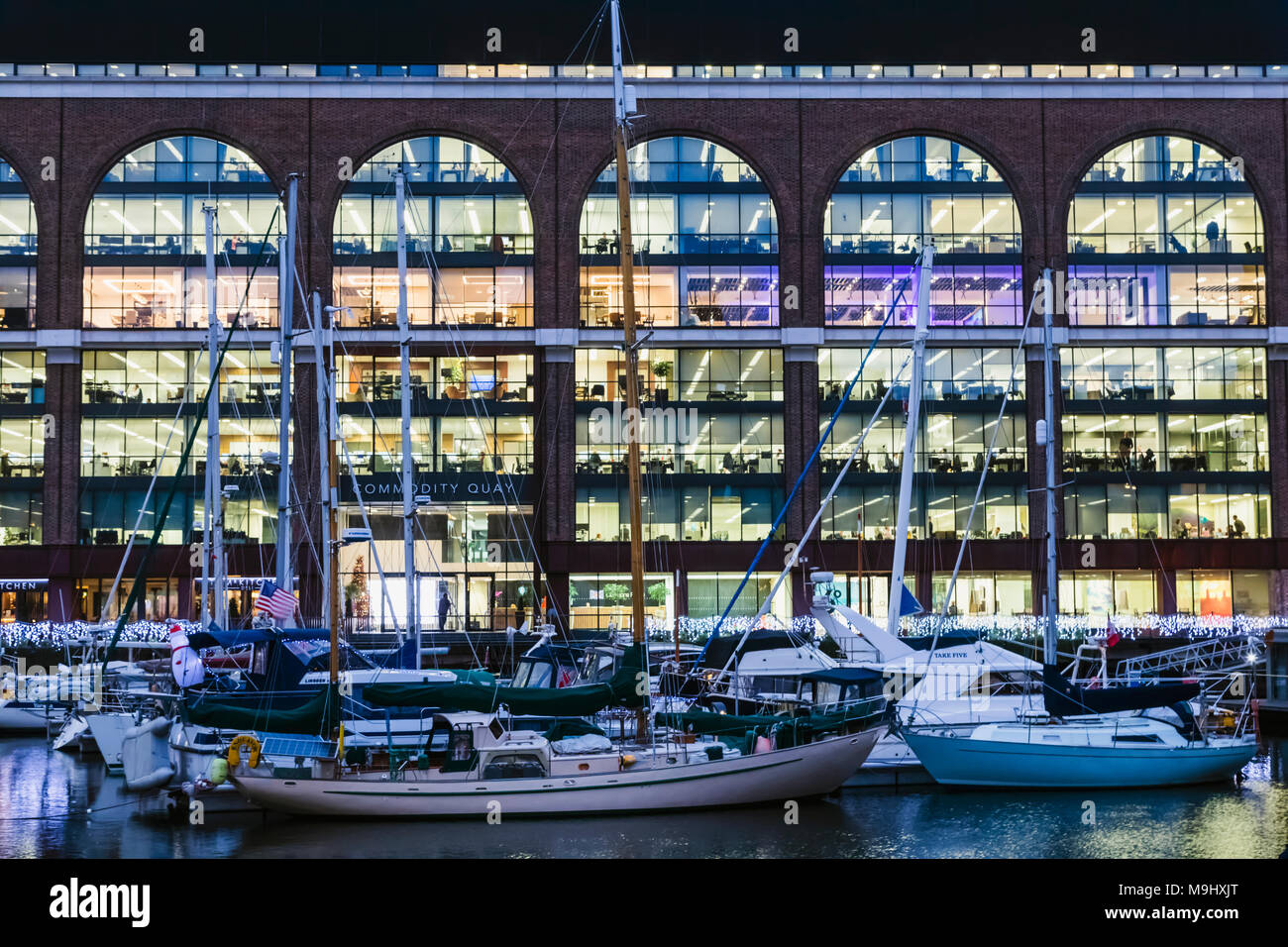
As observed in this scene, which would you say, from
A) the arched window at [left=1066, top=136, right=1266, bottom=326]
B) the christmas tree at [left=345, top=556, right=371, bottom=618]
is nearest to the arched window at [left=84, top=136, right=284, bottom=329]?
the christmas tree at [left=345, top=556, right=371, bottom=618]

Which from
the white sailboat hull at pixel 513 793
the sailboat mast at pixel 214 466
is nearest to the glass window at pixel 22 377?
the sailboat mast at pixel 214 466

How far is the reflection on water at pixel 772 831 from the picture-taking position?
27188 mm

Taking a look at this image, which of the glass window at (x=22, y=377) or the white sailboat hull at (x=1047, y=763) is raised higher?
the glass window at (x=22, y=377)

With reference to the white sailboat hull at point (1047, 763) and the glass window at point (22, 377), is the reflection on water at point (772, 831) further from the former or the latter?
the glass window at point (22, 377)

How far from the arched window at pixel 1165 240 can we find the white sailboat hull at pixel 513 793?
48993mm

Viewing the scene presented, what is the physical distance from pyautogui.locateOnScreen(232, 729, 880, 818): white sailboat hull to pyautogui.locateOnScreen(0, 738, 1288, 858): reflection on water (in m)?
0.33

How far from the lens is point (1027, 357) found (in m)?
71.6

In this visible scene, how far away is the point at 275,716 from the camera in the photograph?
3120 centimetres

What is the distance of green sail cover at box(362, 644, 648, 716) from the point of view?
103 feet

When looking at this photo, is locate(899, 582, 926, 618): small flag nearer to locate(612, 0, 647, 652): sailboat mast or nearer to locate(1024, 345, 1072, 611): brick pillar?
locate(612, 0, 647, 652): sailboat mast

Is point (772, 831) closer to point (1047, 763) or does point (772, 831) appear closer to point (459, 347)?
point (1047, 763)

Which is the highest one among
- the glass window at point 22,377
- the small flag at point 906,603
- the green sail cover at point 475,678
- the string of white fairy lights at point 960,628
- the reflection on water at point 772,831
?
the glass window at point 22,377

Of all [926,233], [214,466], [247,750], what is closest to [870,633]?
[247,750]

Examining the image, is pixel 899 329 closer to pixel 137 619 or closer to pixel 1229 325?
pixel 1229 325
